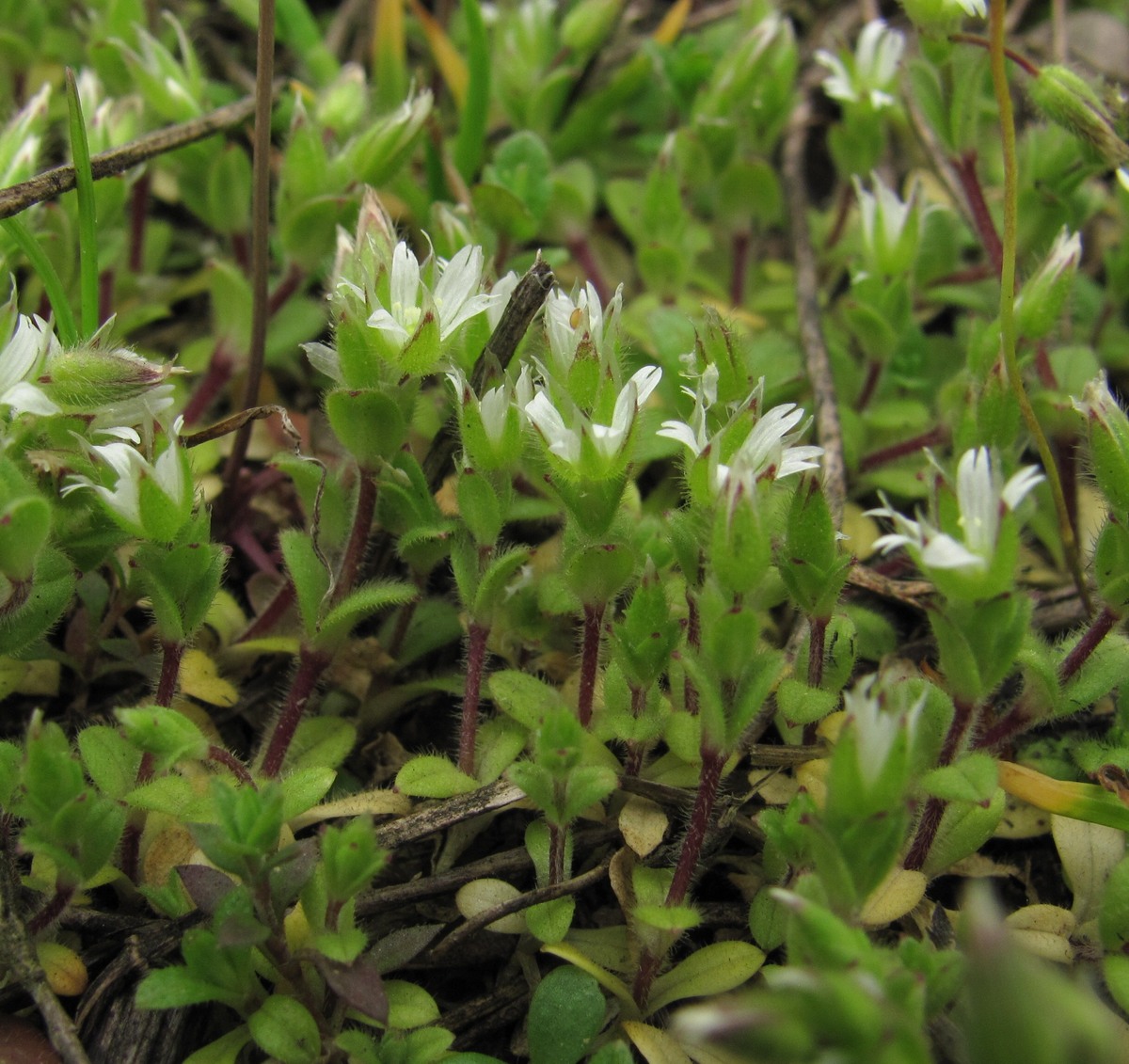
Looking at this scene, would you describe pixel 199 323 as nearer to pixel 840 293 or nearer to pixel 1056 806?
pixel 840 293

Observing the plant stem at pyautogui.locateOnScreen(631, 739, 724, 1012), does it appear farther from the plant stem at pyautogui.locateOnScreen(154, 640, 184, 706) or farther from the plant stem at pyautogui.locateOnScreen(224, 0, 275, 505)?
the plant stem at pyautogui.locateOnScreen(224, 0, 275, 505)

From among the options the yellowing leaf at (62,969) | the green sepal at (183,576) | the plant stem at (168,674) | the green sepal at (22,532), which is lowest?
the yellowing leaf at (62,969)

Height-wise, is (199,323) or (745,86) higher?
(745,86)

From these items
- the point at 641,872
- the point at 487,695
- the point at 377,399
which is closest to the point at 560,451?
the point at 377,399

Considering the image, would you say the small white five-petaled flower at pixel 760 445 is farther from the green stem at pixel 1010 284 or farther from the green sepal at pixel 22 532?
the green sepal at pixel 22 532

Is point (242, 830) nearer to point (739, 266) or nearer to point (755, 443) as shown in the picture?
point (755, 443)

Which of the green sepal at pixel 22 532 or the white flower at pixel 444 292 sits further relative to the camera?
the white flower at pixel 444 292

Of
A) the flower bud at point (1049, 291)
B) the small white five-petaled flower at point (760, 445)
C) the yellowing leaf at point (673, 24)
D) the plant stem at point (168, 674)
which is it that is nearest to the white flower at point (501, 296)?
the small white five-petaled flower at point (760, 445)
